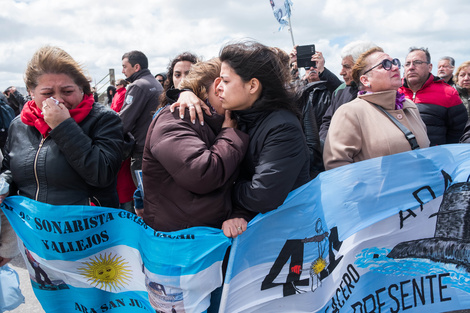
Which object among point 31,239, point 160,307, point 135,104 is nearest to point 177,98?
point 160,307

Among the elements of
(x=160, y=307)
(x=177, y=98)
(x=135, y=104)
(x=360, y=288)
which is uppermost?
(x=135, y=104)

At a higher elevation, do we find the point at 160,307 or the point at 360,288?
the point at 160,307

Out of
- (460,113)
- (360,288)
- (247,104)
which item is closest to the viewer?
(247,104)

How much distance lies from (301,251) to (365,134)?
0.94 m

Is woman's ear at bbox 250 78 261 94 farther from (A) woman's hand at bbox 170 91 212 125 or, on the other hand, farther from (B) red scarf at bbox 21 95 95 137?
(B) red scarf at bbox 21 95 95 137

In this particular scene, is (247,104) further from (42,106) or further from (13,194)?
(13,194)

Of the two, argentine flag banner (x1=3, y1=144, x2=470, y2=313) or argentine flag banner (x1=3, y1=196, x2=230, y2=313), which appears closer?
argentine flag banner (x1=3, y1=144, x2=470, y2=313)

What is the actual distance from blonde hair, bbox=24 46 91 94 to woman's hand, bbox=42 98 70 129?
0.20m

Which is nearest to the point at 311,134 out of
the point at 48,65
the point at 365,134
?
the point at 365,134

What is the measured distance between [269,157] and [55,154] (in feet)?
4.06

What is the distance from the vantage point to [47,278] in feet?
7.63

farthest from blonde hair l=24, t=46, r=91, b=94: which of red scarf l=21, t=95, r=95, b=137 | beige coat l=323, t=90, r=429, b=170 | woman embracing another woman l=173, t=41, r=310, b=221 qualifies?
beige coat l=323, t=90, r=429, b=170

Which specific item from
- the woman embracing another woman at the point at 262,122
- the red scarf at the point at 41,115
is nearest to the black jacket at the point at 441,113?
the woman embracing another woman at the point at 262,122

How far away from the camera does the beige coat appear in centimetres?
248
